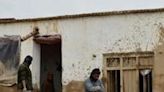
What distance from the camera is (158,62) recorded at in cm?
1638

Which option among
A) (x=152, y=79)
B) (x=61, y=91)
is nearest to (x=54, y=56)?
(x=61, y=91)

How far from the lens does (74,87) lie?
→ 17516mm

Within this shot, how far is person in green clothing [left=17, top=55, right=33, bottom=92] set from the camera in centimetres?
1697

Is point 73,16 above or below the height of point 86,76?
above

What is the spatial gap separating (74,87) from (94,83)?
198 cm

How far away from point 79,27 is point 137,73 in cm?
206

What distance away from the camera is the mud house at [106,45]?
16.5 meters

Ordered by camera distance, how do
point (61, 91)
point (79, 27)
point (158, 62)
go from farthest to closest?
point (61, 91)
point (79, 27)
point (158, 62)

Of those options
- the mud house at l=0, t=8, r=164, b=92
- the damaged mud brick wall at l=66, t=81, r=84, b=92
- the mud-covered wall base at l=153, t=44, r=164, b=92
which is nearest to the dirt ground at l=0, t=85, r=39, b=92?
the mud house at l=0, t=8, r=164, b=92

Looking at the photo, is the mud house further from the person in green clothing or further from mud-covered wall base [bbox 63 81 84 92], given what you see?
the person in green clothing

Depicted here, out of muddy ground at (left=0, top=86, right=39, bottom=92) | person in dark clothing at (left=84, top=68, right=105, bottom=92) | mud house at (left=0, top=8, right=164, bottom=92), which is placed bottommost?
muddy ground at (left=0, top=86, right=39, bottom=92)

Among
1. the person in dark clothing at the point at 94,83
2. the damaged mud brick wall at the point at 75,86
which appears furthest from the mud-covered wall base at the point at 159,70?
the damaged mud brick wall at the point at 75,86

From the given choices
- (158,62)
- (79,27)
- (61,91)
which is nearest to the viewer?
(158,62)

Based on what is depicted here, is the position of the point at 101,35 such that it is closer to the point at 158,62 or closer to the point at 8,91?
the point at 158,62
